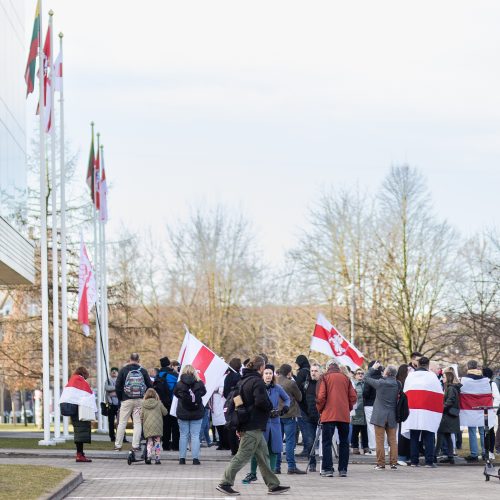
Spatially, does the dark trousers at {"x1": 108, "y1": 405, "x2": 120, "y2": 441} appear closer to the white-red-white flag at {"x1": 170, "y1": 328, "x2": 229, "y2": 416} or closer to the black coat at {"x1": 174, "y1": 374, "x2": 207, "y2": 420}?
the white-red-white flag at {"x1": 170, "y1": 328, "x2": 229, "y2": 416}

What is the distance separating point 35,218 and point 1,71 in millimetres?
11475

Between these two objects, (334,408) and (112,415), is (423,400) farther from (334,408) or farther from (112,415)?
(112,415)

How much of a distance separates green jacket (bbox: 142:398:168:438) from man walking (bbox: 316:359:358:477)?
3.39m

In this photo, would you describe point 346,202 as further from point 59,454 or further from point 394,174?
point 59,454

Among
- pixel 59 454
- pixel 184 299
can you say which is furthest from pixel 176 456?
pixel 184 299

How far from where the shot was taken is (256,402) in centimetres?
1667

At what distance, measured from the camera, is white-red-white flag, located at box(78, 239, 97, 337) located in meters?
31.3

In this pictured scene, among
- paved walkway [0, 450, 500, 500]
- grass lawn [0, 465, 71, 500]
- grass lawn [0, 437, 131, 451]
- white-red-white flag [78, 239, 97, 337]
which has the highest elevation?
white-red-white flag [78, 239, 97, 337]

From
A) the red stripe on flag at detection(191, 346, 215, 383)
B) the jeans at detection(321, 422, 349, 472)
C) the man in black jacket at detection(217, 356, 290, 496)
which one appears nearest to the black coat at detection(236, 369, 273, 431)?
the man in black jacket at detection(217, 356, 290, 496)

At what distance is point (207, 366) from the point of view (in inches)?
912

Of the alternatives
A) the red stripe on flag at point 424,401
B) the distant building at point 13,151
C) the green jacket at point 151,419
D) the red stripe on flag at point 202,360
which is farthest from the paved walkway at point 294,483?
the distant building at point 13,151

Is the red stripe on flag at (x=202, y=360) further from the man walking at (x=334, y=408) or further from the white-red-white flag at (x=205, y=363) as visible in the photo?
the man walking at (x=334, y=408)

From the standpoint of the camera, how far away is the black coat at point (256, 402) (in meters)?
16.7

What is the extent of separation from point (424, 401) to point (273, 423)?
4426 mm
